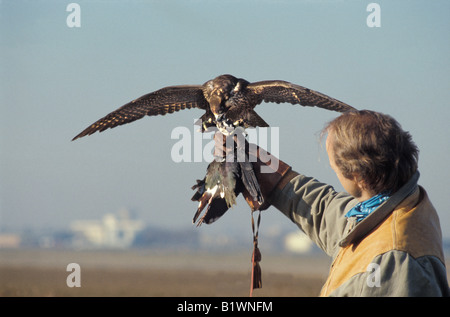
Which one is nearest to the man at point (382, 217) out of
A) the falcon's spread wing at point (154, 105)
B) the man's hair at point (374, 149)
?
the man's hair at point (374, 149)

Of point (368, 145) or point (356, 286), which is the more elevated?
point (368, 145)

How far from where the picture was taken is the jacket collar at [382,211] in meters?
2.00

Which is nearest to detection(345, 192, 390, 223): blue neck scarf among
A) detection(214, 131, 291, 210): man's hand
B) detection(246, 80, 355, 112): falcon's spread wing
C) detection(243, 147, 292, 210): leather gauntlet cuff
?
detection(214, 131, 291, 210): man's hand

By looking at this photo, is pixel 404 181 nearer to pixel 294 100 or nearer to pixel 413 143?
pixel 413 143

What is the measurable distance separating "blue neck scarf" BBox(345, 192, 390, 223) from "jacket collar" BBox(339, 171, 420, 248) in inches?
2.0

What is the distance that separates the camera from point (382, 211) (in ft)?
6.56

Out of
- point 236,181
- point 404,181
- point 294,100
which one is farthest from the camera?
point 294,100

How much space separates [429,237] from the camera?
196 cm

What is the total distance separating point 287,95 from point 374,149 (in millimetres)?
917

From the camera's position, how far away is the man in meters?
1.87

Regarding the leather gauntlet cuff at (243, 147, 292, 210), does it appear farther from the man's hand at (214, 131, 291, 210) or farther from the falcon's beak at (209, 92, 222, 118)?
the falcon's beak at (209, 92, 222, 118)

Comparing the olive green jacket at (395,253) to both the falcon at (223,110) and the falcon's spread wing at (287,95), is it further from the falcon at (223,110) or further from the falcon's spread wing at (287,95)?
the falcon's spread wing at (287,95)

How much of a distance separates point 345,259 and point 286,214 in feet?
1.83
